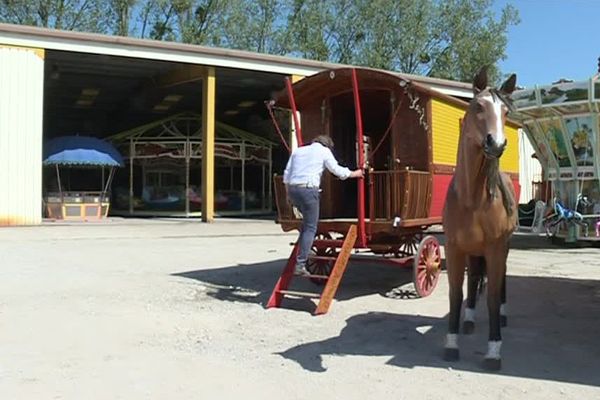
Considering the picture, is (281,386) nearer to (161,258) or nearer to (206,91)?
(161,258)

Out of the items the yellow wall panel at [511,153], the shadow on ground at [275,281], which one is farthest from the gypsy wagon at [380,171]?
the yellow wall panel at [511,153]

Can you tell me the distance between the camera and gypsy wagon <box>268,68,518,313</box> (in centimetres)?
880

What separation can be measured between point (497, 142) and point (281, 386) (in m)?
2.56

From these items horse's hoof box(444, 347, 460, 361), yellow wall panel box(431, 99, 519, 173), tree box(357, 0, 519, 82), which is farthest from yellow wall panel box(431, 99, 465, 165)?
tree box(357, 0, 519, 82)

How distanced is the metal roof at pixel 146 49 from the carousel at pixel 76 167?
4830 mm

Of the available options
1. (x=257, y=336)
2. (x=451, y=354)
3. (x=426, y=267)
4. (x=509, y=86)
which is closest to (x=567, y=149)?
(x=426, y=267)

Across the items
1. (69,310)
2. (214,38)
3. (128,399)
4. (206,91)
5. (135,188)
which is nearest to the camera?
(128,399)

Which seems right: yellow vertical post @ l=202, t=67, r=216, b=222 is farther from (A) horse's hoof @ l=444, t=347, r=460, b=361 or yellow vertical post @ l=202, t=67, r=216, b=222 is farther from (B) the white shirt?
(A) horse's hoof @ l=444, t=347, r=460, b=361

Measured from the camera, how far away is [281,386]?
205 inches

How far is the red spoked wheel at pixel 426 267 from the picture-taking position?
361 inches

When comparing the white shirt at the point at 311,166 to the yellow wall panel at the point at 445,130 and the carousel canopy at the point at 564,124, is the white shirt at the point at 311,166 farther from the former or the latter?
the carousel canopy at the point at 564,124

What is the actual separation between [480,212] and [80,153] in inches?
818

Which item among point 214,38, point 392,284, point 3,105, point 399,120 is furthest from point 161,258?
point 214,38

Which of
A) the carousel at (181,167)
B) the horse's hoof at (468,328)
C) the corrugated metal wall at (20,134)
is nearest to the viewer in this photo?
the horse's hoof at (468,328)
